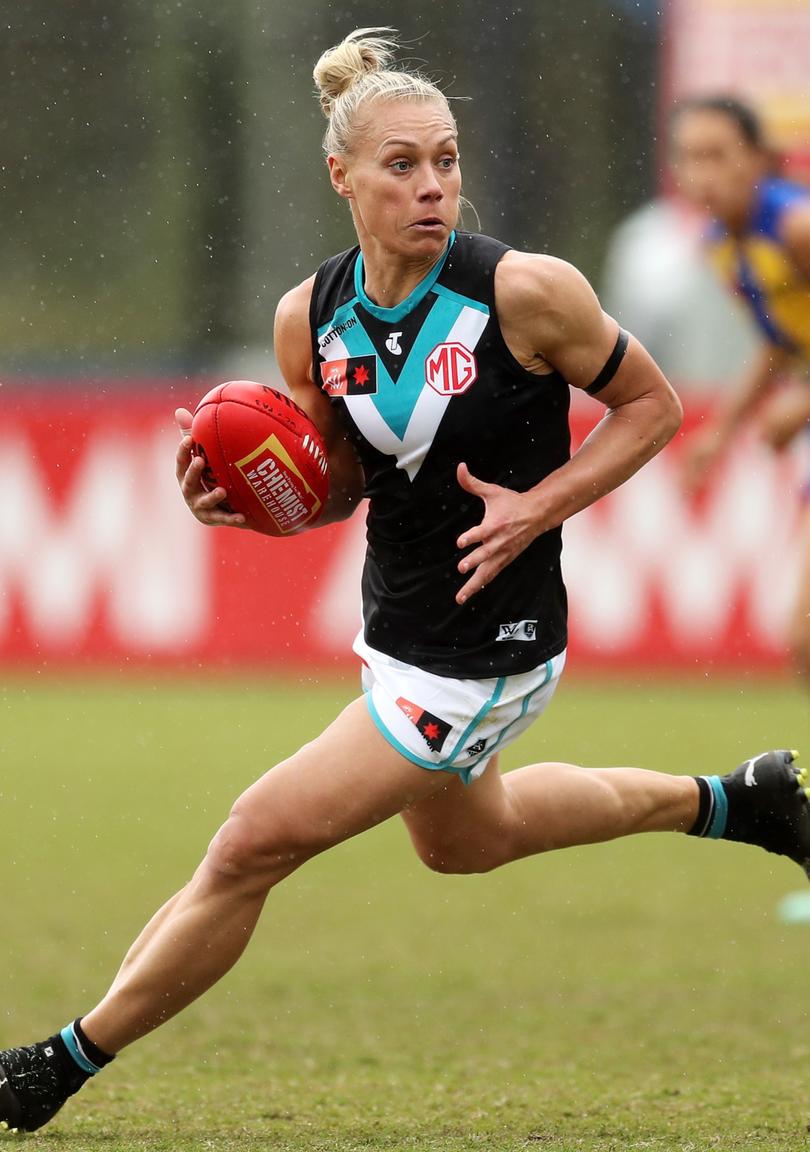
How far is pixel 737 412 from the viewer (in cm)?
751

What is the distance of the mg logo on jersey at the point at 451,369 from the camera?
4211 mm

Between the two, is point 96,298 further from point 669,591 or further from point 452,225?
point 452,225

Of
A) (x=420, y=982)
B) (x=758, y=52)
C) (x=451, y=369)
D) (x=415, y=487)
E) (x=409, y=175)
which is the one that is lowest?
(x=420, y=982)

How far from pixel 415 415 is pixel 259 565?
7744 mm

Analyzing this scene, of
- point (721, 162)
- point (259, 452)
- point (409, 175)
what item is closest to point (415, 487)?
point (259, 452)

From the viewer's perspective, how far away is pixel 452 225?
4242 mm

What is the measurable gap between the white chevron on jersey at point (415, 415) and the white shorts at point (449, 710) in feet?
1.56

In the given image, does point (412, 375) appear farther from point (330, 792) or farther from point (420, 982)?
point (420, 982)

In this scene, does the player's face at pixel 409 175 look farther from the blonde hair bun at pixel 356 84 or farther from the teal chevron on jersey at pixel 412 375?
the teal chevron on jersey at pixel 412 375

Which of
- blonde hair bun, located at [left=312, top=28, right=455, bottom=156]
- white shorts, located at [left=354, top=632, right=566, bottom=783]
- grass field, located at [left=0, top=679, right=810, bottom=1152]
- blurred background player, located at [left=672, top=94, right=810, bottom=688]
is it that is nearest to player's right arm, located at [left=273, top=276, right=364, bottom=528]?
blonde hair bun, located at [left=312, top=28, right=455, bottom=156]

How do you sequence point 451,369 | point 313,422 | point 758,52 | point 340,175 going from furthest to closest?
point 758,52
point 313,422
point 340,175
point 451,369

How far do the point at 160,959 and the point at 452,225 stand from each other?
5.86ft

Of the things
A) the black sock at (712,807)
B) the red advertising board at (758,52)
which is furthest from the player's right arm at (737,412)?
the red advertising board at (758,52)

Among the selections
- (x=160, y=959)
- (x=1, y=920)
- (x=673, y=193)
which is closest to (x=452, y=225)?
(x=160, y=959)
